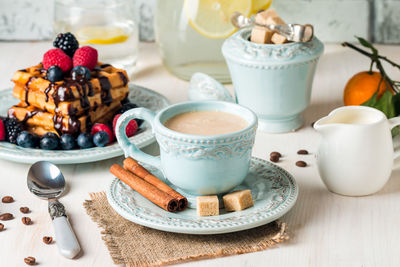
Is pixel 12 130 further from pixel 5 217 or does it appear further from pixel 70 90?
pixel 5 217

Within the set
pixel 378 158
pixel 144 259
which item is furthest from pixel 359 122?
pixel 144 259

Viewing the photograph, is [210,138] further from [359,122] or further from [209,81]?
[209,81]

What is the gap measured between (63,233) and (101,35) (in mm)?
791

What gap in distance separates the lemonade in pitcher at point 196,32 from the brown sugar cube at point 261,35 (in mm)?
192

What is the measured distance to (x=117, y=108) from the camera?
1.31 m

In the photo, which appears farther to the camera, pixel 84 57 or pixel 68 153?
pixel 84 57

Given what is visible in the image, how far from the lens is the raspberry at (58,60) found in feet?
4.07

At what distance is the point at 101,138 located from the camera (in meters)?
1.14

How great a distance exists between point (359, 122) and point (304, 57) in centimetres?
23

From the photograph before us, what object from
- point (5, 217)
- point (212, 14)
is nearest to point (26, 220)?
point (5, 217)

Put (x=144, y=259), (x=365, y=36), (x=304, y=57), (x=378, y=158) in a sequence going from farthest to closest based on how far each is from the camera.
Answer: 1. (x=365, y=36)
2. (x=304, y=57)
3. (x=378, y=158)
4. (x=144, y=259)

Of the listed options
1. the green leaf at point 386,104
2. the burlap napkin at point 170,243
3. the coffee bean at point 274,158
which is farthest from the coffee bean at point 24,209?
the green leaf at point 386,104

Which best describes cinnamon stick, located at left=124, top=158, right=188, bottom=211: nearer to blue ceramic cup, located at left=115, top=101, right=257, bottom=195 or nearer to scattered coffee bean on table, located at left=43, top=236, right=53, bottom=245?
blue ceramic cup, located at left=115, top=101, right=257, bottom=195

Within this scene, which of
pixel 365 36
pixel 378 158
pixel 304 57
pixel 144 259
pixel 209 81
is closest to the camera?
pixel 144 259
